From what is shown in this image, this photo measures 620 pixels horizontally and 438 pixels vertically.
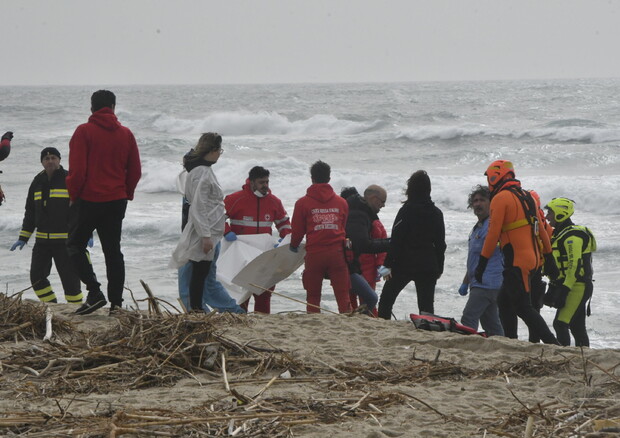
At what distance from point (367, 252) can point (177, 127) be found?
40741 mm

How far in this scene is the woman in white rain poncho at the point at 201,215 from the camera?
684 cm

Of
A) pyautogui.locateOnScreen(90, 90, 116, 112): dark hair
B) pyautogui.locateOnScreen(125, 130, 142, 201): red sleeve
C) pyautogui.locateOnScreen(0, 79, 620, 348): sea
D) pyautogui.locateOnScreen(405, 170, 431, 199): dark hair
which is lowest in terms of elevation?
pyautogui.locateOnScreen(0, 79, 620, 348): sea

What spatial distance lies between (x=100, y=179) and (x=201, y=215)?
0.86 metres

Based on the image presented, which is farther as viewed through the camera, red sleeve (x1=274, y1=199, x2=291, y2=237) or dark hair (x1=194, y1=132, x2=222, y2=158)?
red sleeve (x1=274, y1=199, x2=291, y2=237)

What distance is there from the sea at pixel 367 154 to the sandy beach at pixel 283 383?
3.17m

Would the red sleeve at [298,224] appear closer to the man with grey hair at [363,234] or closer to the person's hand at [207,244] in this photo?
the man with grey hair at [363,234]

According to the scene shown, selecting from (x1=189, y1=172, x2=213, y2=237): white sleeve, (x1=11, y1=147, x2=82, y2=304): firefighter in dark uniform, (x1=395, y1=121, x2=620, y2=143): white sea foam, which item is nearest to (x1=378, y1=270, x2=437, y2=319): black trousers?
(x1=189, y1=172, x2=213, y2=237): white sleeve

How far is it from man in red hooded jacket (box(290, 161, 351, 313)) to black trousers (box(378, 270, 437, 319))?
1.10 ft

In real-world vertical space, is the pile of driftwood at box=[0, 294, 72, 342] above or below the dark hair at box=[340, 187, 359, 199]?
below

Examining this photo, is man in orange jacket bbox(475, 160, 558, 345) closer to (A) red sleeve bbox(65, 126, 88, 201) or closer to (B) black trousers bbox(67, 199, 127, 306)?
(B) black trousers bbox(67, 199, 127, 306)

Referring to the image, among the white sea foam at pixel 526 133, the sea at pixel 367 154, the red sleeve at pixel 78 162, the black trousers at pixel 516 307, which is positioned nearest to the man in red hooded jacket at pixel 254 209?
the red sleeve at pixel 78 162

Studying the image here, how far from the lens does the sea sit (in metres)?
13.1

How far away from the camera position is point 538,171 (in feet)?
92.9

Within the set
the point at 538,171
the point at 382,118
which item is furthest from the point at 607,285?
the point at 382,118
